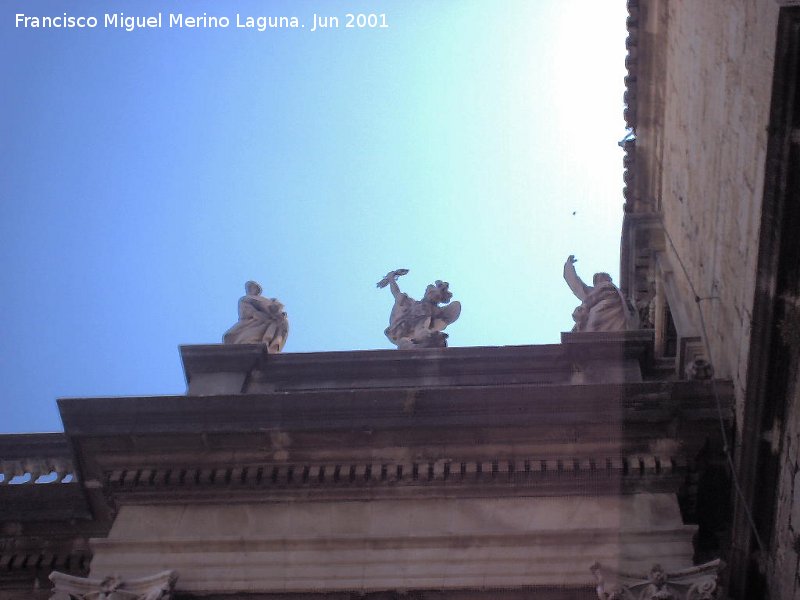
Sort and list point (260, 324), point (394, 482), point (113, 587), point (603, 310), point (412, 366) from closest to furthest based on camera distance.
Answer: point (113, 587)
point (394, 482)
point (412, 366)
point (603, 310)
point (260, 324)

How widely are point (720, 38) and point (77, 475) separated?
827cm

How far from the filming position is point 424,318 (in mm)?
15289

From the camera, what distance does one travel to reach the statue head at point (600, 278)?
14.9 metres

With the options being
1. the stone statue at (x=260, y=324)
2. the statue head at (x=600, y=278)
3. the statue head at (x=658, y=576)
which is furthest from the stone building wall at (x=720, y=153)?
the stone statue at (x=260, y=324)

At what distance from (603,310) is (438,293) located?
7.81 feet

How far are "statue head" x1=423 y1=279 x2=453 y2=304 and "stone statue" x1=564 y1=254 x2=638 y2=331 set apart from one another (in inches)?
72.2

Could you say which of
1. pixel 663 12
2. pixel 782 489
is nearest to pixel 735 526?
pixel 782 489

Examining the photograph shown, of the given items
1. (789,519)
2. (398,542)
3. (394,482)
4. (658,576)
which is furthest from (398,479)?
(789,519)

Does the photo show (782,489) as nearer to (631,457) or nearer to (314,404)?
(631,457)

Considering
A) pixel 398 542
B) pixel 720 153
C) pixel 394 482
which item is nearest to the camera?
pixel 398 542

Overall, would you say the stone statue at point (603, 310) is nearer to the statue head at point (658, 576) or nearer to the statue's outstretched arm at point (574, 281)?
the statue's outstretched arm at point (574, 281)

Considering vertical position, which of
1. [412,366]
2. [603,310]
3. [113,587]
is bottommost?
[113,587]

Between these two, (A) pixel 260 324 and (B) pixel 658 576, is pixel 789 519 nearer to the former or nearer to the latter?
(B) pixel 658 576

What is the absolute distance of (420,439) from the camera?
37.8 feet
